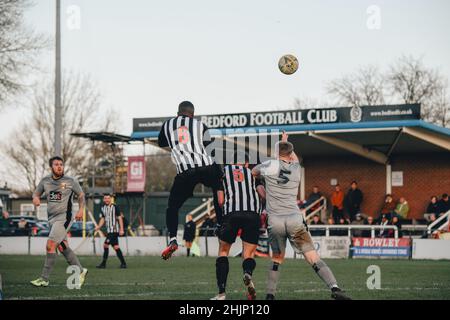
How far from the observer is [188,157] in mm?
11359

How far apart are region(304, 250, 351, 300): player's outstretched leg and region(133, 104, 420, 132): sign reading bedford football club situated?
21.4m

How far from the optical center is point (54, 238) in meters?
14.3

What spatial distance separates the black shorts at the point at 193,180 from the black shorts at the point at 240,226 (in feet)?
1.74

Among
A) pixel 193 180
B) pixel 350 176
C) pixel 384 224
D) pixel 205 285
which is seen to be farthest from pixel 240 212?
pixel 350 176

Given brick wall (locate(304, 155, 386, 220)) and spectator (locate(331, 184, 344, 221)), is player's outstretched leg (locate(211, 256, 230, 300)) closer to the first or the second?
spectator (locate(331, 184, 344, 221))

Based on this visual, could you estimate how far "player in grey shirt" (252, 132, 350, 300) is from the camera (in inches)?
437

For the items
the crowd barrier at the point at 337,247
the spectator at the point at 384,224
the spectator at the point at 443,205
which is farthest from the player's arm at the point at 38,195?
the spectator at the point at 443,205

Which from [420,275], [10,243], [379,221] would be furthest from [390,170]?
[420,275]

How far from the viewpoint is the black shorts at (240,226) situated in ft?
38.4

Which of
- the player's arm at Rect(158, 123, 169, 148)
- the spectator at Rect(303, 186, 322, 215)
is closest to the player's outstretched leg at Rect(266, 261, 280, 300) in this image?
the player's arm at Rect(158, 123, 169, 148)

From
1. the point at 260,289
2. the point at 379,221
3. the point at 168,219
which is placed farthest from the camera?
the point at 379,221
